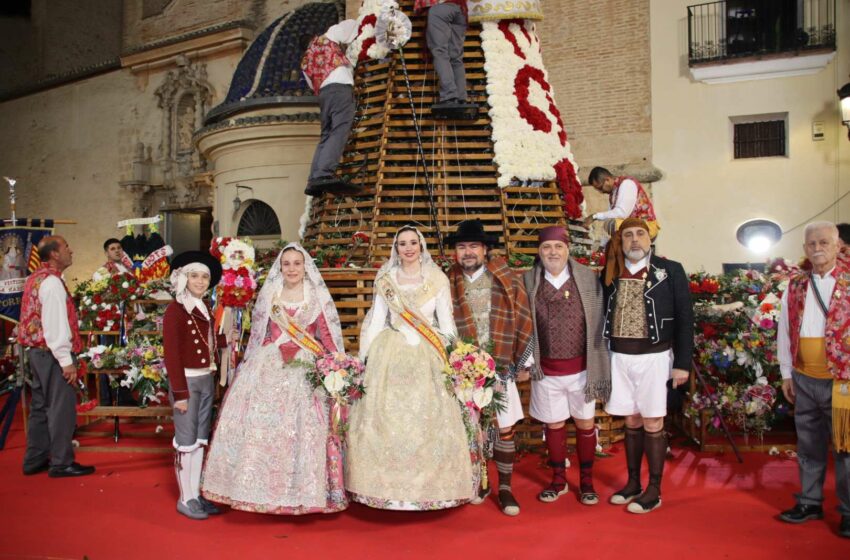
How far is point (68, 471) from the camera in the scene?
6.35 metres

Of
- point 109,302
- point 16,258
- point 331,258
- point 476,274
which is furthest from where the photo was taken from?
point 16,258

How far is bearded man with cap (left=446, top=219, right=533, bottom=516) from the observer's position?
5223 millimetres

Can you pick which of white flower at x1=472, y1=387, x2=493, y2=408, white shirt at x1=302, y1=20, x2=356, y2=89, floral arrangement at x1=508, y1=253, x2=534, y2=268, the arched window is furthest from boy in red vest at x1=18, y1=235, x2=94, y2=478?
the arched window

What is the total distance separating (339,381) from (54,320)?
9.31ft

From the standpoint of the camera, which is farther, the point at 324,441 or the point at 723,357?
the point at 723,357

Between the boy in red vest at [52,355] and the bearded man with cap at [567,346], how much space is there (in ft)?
12.8

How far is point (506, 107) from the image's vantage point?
8.94 meters

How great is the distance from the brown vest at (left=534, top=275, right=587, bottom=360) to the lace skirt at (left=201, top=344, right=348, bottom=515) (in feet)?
5.33

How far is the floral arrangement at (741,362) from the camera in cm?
680

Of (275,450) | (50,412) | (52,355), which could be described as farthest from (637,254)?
(50,412)

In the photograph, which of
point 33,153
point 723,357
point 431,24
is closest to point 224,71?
point 33,153

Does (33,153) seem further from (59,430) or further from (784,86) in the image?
(784,86)

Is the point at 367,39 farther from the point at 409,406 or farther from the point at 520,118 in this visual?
the point at 409,406

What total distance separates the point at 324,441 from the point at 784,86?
37.8 feet
